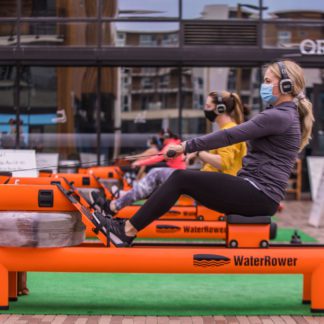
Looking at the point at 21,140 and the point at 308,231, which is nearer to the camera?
the point at 308,231

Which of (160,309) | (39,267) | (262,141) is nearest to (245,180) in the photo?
(262,141)

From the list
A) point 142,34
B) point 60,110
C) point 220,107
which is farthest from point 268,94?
Result: point 60,110

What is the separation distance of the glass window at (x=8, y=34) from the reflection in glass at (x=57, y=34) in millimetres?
160

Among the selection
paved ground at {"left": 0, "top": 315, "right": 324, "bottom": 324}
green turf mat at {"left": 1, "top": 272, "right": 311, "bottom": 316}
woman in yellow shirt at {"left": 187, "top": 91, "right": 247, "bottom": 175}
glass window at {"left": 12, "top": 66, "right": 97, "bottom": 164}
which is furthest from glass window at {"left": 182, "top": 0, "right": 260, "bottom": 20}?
paved ground at {"left": 0, "top": 315, "right": 324, "bottom": 324}

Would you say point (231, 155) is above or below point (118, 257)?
above

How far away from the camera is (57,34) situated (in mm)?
13383

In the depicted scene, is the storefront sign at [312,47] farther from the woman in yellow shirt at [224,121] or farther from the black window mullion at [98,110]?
the woman in yellow shirt at [224,121]

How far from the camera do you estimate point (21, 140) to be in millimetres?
13648

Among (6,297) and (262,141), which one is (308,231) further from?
(6,297)

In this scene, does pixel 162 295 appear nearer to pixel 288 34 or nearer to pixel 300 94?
pixel 300 94

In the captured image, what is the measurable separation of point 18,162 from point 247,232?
2799 mm

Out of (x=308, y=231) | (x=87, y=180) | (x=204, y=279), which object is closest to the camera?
(x=204, y=279)

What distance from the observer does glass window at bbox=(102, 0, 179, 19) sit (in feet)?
44.2

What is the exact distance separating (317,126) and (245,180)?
9.88 meters
